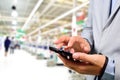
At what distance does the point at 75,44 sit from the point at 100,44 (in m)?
0.13

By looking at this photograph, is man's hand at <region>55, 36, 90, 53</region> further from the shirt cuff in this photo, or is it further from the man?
the shirt cuff

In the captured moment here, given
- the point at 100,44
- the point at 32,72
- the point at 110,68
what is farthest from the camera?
the point at 32,72

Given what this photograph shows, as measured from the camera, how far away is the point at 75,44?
962 mm

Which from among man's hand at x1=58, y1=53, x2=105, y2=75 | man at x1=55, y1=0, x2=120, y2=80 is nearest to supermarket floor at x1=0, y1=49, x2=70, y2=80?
man at x1=55, y1=0, x2=120, y2=80

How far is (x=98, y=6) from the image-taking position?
1.03 metres

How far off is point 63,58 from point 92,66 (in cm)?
16

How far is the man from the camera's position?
72cm

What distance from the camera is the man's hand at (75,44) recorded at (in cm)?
94

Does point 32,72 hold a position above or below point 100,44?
below

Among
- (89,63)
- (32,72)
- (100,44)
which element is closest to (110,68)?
(89,63)

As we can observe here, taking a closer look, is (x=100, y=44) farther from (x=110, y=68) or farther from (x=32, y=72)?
(x=32, y=72)

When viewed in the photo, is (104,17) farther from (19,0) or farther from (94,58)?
(19,0)

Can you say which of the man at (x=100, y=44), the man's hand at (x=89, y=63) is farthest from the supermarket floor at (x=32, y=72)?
the man's hand at (x=89, y=63)

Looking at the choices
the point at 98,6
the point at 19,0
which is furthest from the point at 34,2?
the point at 98,6
